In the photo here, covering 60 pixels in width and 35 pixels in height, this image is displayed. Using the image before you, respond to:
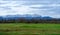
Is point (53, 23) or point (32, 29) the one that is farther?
point (32, 29)

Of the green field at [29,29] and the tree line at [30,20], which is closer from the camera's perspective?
the tree line at [30,20]

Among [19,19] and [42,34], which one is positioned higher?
[19,19]

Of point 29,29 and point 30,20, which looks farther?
point 29,29

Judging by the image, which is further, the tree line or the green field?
the green field

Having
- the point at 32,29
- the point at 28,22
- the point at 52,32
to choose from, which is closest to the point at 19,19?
the point at 28,22

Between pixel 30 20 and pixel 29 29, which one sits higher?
pixel 30 20

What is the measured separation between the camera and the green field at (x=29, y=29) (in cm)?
373

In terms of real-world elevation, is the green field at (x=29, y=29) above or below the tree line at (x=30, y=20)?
below

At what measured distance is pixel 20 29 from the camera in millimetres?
3959

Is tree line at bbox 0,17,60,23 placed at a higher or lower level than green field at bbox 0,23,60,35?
higher

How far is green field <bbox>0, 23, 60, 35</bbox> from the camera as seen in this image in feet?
12.2

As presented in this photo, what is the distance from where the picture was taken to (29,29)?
392 centimetres

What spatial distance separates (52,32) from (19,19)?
74 centimetres

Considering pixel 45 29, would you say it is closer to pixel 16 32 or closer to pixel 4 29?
pixel 16 32
